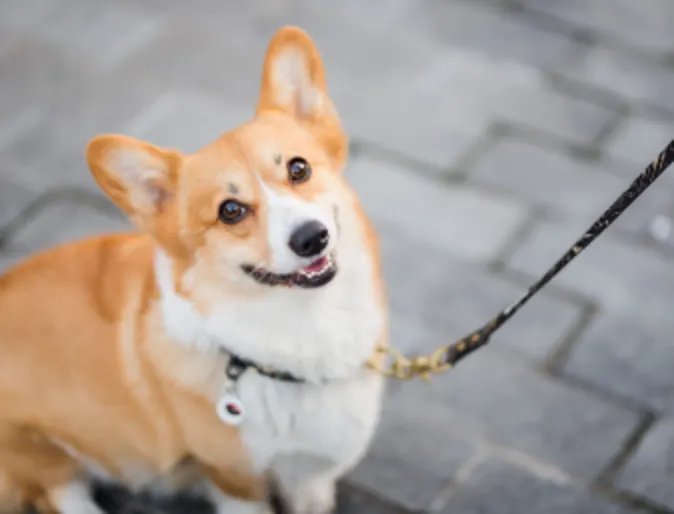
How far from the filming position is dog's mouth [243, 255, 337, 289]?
199cm

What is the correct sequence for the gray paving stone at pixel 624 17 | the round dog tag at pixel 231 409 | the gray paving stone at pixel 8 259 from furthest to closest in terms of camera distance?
the gray paving stone at pixel 624 17 → the gray paving stone at pixel 8 259 → the round dog tag at pixel 231 409

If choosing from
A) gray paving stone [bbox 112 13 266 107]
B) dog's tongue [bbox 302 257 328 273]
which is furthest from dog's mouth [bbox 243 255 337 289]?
gray paving stone [bbox 112 13 266 107]

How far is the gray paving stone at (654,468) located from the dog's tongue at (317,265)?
4.13ft

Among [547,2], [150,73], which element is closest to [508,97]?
[547,2]

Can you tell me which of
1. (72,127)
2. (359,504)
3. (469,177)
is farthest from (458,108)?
(359,504)

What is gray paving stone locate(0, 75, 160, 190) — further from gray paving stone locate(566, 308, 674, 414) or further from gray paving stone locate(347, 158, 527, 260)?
gray paving stone locate(566, 308, 674, 414)

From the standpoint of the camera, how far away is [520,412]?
2889 millimetres

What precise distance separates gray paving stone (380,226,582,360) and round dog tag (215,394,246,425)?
1.02 m

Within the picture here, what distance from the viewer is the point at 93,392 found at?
2.30 metres

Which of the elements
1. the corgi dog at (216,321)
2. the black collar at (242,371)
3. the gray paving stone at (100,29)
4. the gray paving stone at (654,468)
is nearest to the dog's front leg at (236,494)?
the corgi dog at (216,321)

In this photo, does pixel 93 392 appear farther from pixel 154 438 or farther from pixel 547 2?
pixel 547 2

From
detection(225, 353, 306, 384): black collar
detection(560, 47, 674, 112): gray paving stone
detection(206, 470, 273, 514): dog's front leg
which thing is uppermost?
detection(560, 47, 674, 112): gray paving stone

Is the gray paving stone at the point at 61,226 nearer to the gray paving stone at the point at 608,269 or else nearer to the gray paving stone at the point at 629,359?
the gray paving stone at the point at 608,269

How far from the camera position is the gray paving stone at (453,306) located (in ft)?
10.2
